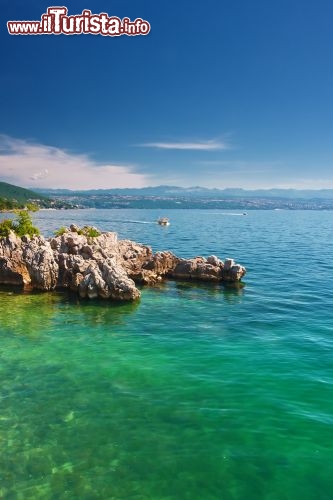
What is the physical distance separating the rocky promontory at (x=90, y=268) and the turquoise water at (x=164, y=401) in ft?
9.66

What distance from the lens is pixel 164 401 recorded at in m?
22.5

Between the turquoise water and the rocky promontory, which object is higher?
the rocky promontory

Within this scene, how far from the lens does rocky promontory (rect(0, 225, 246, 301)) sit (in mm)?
43250

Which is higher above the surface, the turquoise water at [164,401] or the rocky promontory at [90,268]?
the rocky promontory at [90,268]

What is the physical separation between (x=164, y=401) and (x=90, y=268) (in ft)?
81.2

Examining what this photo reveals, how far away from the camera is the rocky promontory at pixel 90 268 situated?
43.2 meters

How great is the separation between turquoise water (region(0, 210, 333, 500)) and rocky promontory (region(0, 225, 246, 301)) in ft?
9.66

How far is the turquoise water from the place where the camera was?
54.0 feet

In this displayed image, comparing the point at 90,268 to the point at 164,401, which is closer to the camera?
the point at 164,401

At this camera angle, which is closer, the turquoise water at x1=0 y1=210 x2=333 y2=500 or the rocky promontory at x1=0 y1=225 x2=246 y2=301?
the turquoise water at x1=0 y1=210 x2=333 y2=500

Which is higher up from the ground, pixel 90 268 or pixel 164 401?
pixel 90 268

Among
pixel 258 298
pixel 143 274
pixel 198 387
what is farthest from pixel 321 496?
pixel 143 274

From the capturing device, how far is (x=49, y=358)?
27656 millimetres

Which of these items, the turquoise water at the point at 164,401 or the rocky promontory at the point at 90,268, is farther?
the rocky promontory at the point at 90,268
